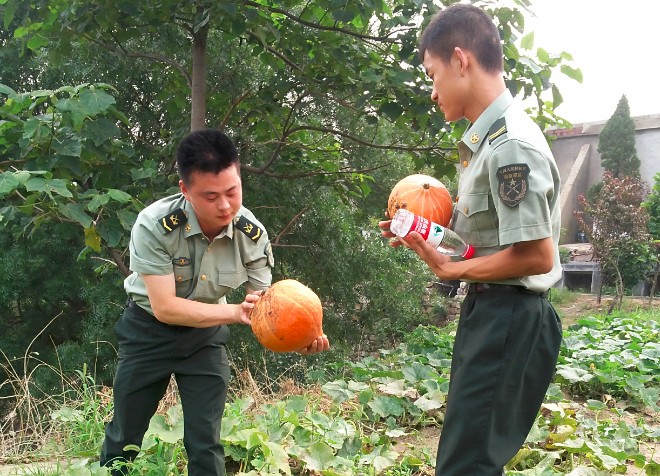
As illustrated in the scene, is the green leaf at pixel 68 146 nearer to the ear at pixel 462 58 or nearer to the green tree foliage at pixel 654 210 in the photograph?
the ear at pixel 462 58

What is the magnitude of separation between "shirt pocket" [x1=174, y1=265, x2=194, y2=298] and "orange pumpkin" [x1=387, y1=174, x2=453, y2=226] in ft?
2.98

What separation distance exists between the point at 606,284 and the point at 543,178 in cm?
1550

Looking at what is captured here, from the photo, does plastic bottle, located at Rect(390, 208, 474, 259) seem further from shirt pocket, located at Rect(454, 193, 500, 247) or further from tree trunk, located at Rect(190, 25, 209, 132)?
tree trunk, located at Rect(190, 25, 209, 132)

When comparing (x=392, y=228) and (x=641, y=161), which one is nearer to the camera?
(x=392, y=228)

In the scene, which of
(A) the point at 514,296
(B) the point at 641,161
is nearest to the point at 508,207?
(A) the point at 514,296

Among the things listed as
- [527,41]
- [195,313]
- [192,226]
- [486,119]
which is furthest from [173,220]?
[527,41]

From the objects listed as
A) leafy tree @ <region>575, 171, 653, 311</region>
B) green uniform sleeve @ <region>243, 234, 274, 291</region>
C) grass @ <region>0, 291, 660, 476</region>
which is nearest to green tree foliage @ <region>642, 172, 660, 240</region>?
leafy tree @ <region>575, 171, 653, 311</region>

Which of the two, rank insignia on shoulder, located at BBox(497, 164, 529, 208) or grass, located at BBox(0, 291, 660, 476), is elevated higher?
rank insignia on shoulder, located at BBox(497, 164, 529, 208)

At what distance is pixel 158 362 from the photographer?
2715 mm

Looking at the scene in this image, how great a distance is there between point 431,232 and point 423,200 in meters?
0.21

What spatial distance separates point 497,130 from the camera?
79.4 inches

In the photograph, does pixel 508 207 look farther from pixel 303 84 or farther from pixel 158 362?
pixel 303 84

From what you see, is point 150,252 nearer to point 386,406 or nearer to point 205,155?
point 205,155

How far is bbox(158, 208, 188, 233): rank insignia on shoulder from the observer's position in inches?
103
